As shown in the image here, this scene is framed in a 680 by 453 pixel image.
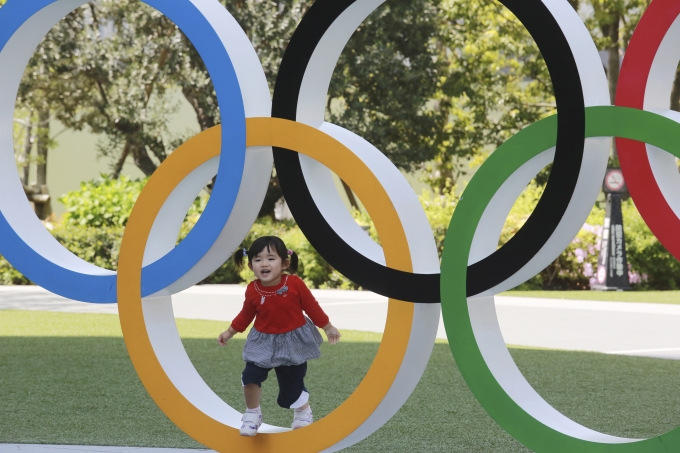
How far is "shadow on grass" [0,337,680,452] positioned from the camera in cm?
571

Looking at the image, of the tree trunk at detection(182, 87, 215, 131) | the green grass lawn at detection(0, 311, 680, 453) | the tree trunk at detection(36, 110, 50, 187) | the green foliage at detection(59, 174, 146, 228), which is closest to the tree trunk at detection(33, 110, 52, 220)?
the tree trunk at detection(36, 110, 50, 187)

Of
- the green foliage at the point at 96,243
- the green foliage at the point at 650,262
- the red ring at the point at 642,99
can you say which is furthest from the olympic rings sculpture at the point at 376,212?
the green foliage at the point at 650,262

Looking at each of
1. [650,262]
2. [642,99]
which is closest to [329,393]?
[642,99]

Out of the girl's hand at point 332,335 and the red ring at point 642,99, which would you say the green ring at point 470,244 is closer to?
the red ring at point 642,99

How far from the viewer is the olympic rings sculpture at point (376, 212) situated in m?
4.27

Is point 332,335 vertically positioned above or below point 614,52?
below

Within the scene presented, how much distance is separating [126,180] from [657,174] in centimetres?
1748

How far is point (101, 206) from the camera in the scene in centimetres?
1950

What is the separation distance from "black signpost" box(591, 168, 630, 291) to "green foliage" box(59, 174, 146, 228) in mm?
9453

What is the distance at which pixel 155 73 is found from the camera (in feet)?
65.1

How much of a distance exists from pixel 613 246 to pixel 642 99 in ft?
39.4

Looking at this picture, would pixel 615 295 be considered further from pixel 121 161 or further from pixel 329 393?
pixel 121 161

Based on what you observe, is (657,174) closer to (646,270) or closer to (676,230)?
(676,230)

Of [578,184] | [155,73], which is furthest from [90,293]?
[155,73]
